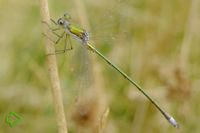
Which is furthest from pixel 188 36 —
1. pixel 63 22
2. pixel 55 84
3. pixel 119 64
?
pixel 55 84

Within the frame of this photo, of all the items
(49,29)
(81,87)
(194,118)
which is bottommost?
(194,118)

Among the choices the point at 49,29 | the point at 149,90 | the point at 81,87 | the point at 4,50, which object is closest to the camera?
the point at 49,29

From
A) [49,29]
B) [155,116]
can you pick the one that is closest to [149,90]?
[155,116]

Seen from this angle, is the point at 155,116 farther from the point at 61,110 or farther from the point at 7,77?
the point at 61,110

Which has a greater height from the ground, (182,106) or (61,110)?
(61,110)

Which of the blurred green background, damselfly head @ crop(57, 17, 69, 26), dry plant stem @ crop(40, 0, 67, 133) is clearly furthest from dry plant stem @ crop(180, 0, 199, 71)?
dry plant stem @ crop(40, 0, 67, 133)

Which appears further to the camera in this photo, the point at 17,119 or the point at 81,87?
the point at 81,87

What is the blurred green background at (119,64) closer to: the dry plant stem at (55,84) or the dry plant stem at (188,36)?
the dry plant stem at (188,36)

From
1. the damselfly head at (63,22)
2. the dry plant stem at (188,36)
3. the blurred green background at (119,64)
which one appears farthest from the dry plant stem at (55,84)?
the dry plant stem at (188,36)
